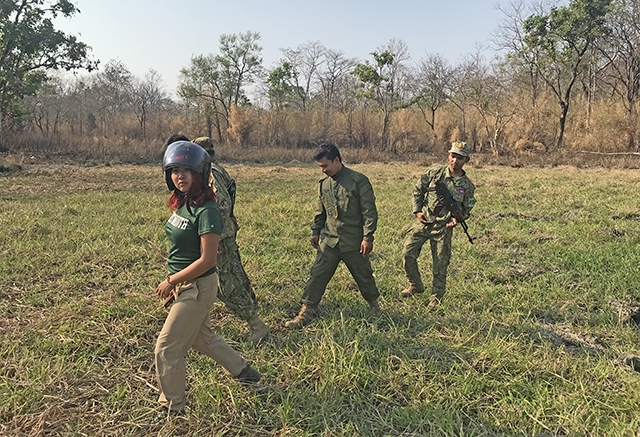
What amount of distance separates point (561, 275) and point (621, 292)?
26.8 inches

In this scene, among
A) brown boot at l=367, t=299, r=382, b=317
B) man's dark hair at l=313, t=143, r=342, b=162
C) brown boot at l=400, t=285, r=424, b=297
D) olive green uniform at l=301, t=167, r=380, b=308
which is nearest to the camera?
man's dark hair at l=313, t=143, r=342, b=162

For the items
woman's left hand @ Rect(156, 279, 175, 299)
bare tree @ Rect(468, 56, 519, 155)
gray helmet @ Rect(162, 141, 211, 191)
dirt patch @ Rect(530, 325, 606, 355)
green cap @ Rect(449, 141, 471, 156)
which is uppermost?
bare tree @ Rect(468, 56, 519, 155)

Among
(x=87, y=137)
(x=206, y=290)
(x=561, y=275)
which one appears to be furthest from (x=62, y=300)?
(x=87, y=137)

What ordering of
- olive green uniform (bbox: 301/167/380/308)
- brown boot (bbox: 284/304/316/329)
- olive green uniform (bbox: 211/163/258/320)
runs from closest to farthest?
olive green uniform (bbox: 211/163/258/320)
olive green uniform (bbox: 301/167/380/308)
brown boot (bbox: 284/304/316/329)

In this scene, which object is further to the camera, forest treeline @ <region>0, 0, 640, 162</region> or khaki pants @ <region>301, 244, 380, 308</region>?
forest treeline @ <region>0, 0, 640, 162</region>

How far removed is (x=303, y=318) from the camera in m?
Result: 3.88

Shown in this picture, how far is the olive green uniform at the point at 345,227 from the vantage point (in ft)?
12.2

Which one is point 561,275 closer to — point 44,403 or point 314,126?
point 44,403

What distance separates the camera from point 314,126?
116 ft

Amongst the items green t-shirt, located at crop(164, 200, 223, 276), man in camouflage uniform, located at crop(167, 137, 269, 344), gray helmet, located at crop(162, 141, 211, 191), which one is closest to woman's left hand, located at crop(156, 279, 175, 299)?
green t-shirt, located at crop(164, 200, 223, 276)

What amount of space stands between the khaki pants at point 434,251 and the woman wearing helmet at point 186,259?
2.49 m

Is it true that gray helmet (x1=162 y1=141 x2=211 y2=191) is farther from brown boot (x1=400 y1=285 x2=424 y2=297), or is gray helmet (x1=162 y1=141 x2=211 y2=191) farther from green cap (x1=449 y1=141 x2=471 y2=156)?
brown boot (x1=400 y1=285 x2=424 y2=297)

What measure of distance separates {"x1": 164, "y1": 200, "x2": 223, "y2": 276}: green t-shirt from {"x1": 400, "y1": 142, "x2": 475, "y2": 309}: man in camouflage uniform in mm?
2559

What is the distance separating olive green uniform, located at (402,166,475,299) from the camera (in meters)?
4.32
